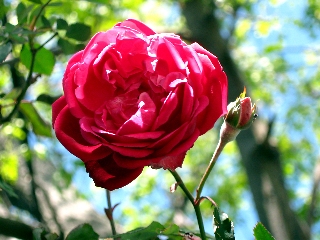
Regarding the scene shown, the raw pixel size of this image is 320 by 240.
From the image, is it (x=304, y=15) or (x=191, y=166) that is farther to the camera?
(x=191, y=166)

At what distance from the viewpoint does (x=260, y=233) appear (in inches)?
Result: 20.5

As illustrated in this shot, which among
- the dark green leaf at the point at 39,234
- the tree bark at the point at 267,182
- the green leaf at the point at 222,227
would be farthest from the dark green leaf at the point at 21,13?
the tree bark at the point at 267,182

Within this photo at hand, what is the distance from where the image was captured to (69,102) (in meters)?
0.52

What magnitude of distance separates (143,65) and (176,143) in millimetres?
109

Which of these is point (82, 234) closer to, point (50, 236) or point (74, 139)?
point (50, 236)

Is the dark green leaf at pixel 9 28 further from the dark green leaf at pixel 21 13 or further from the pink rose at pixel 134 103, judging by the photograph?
the pink rose at pixel 134 103

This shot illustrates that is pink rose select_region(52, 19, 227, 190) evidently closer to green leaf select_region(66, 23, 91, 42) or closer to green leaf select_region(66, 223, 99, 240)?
green leaf select_region(66, 223, 99, 240)

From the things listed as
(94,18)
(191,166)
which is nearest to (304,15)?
(94,18)

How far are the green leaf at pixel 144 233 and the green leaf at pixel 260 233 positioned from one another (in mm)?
136

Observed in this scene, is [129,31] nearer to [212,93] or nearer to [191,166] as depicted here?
[212,93]

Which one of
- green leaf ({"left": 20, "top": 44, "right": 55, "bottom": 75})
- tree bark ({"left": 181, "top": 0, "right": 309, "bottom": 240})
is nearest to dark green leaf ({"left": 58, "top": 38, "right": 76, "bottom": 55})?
green leaf ({"left": 20, "top": 44, "right": 55, "bottom": 75})

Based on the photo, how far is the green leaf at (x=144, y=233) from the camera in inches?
23.4

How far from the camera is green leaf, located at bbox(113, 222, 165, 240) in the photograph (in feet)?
1.95

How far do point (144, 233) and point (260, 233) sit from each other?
0.50ft
